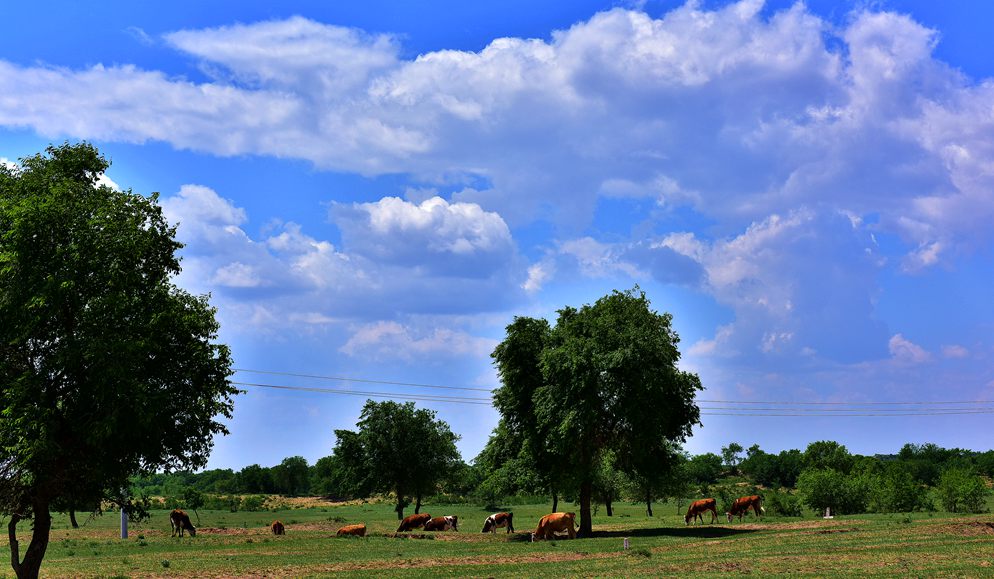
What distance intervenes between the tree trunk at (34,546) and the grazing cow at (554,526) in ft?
110

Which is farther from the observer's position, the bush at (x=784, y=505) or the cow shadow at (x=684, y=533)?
the bush at (x=784, y=505)

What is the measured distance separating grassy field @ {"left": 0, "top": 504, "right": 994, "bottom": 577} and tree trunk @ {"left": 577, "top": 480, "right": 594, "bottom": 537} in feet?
7.29

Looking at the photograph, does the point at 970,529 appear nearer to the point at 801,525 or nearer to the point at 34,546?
the point at 801,525

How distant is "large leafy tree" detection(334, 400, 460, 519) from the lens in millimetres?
96375

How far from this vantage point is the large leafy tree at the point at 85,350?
29.3m

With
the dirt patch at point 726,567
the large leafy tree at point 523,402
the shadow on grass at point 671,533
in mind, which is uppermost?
the large leafy tree at point 523,402

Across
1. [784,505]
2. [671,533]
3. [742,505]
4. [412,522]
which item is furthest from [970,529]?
[784,505]

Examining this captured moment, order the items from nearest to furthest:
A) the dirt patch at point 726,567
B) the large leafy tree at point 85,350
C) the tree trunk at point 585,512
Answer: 1. the large leafy tree at point 85,350
2. the dirt patch at point 726,567
3. the tree trunk at point 585,512

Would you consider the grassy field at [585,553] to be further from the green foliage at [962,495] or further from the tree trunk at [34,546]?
the green foliage at [962,495]

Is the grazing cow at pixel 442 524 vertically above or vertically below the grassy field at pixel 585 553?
below

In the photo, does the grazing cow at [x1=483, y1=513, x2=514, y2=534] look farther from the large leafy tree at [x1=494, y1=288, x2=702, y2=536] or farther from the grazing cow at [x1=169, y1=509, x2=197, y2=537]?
the grazing cow at [x1=169, y1=509, x2=197, y2=537]

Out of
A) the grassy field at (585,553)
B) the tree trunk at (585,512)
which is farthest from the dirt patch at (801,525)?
the tree trunk at (585,512)

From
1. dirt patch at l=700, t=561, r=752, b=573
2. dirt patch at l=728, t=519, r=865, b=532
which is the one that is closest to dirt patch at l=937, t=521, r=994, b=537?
dirt patch at l=728, t=519, r=865, b=532

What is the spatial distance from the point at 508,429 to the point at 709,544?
977 inches
